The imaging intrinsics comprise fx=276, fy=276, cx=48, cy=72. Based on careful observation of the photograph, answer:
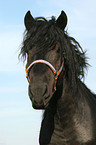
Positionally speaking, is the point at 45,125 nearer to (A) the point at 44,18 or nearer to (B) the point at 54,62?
(B) the point at 54,62

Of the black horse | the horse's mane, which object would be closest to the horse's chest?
the black horse

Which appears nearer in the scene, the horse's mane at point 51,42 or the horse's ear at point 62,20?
the horse's mane at point 51,42

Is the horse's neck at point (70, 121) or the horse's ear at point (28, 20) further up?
the horse's ear at point (28, 20)

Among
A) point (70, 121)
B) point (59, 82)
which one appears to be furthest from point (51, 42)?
point (70, 121)

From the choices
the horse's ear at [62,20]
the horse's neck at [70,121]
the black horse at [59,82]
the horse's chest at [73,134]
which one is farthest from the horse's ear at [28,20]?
the horse's chest at [73,134]

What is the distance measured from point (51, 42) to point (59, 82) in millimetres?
843

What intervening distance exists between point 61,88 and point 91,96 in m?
1.33

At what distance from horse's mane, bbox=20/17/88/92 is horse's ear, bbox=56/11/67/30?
0.34 ft

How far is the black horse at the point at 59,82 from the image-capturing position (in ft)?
17.4

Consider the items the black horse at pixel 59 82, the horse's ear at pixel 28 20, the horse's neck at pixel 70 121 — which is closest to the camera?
the black horse at pixel 59 82

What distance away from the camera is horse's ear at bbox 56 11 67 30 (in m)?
6.06

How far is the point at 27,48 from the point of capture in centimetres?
562

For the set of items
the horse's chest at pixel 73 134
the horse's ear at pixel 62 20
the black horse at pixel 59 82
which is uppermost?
the horse's ear at pixel 62 20

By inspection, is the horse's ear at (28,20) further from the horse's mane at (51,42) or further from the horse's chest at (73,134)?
the horse's chest at (73,134)
